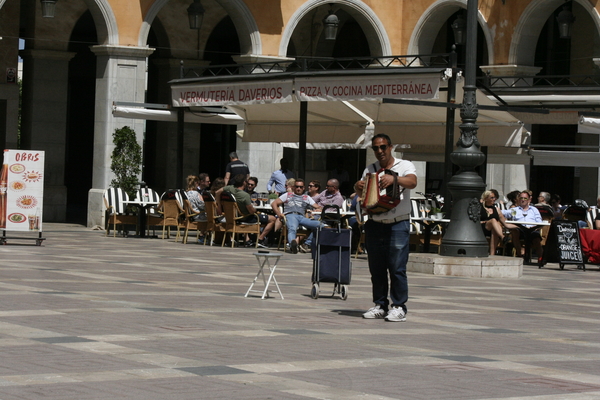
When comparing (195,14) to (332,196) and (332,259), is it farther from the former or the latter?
(332,259)

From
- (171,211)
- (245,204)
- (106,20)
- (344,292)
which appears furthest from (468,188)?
(106,20)

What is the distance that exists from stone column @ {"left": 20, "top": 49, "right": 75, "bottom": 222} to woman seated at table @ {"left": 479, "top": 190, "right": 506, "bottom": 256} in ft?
38.0

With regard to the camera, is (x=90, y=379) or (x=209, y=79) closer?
(x=90, y=379)

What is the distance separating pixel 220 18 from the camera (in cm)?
3059

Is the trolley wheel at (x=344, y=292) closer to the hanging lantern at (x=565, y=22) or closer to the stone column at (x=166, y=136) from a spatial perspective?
the hanging lantern at (x=565, y=22)

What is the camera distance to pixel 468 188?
1526 cm

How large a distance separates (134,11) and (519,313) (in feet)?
52.2

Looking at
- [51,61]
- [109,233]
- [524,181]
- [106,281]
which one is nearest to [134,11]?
[51,61]

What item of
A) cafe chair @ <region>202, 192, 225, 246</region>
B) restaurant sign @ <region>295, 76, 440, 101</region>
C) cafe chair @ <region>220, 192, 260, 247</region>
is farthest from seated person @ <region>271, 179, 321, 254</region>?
restaurant sign @ <region>295, 76, 440, 101</region>

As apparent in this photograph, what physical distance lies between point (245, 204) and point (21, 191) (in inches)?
148

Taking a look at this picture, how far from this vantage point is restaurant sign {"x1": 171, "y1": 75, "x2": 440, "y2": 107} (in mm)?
17891

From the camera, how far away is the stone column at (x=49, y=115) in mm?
26250

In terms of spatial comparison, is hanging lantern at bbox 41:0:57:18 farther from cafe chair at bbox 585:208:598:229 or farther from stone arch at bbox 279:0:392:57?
cafe chair at bbox 585:208:598:229

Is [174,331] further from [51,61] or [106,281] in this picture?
[51,61]
